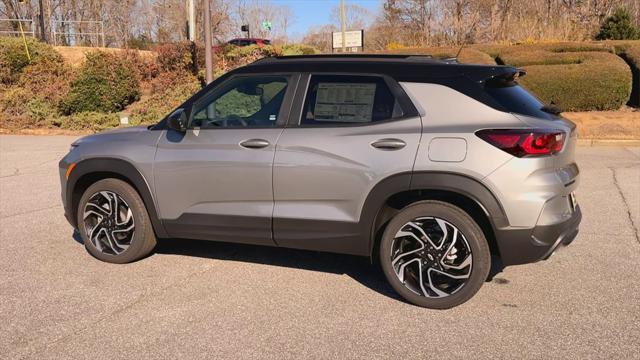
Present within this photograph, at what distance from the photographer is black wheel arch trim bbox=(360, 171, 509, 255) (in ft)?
11.8

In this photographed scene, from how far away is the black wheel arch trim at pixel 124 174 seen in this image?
4590 millimetres

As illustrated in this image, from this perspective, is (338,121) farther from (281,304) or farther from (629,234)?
(629,234)

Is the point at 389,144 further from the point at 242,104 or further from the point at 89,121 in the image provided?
the point at 89,121

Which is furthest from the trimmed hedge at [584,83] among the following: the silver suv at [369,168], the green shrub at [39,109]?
the green shrub at [39,109]

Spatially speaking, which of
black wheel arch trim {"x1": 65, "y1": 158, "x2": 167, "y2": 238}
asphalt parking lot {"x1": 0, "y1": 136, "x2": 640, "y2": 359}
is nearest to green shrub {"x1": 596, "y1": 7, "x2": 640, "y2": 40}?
asphalt parking lot {"x1": 0, "y1": 136, "x2": 640, "y2": 359}

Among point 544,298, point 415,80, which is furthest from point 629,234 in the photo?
point 415,80

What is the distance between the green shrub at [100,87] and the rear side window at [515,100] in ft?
50.2

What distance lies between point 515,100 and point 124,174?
124 inches

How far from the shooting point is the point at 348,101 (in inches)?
160

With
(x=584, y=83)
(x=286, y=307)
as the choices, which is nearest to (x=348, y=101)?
(x=286, y=307)

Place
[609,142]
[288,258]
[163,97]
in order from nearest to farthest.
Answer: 1. [288,258]
2. [609,142]
3. [163,97]

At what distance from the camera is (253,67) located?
445 centimetres

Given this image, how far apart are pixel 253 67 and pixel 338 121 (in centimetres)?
91

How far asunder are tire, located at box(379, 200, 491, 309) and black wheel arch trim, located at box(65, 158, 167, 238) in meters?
1.95
